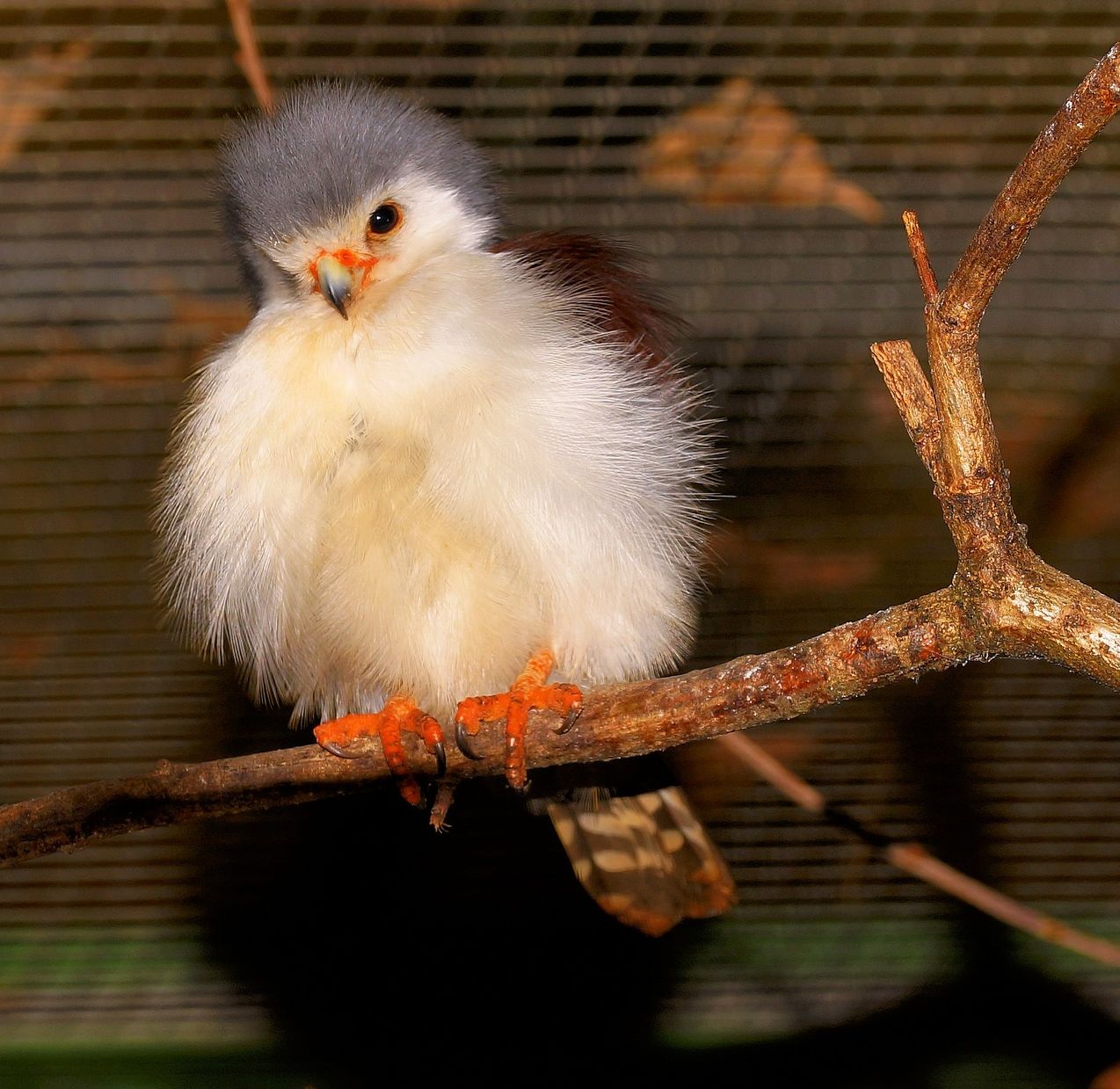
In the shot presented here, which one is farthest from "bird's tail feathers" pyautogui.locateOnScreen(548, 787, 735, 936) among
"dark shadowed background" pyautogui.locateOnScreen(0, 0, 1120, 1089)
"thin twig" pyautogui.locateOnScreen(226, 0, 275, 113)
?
"thin twig" pyautogui.locateOnScreen(226, 0, 275, 113)

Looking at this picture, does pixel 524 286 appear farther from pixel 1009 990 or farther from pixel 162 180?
pixel 1009 990

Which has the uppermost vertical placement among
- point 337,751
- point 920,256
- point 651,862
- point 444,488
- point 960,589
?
point 920,256

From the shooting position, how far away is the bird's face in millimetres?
1642

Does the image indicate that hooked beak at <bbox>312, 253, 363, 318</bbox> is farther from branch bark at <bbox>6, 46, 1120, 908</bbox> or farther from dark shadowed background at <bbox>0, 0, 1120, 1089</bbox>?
dark shadowed background at <bbox>0, 0, 1120, 1089</bbox>

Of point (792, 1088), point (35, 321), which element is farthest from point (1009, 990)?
point (35, 321)

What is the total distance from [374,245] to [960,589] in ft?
3.09

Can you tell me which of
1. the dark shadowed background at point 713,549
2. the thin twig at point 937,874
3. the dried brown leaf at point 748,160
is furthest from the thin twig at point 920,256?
the dried brown leaf at point 748,160

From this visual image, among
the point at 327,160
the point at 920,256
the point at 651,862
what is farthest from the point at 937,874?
the point at 327,160

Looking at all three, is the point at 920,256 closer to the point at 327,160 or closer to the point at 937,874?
the point at 327,160

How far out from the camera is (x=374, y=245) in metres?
1.71

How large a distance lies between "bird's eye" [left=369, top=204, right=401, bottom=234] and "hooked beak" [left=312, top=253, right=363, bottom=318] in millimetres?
91

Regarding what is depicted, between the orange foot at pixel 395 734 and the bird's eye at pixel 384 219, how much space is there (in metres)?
0.66

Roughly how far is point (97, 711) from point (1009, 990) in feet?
6.92

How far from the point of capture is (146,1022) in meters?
2.69
